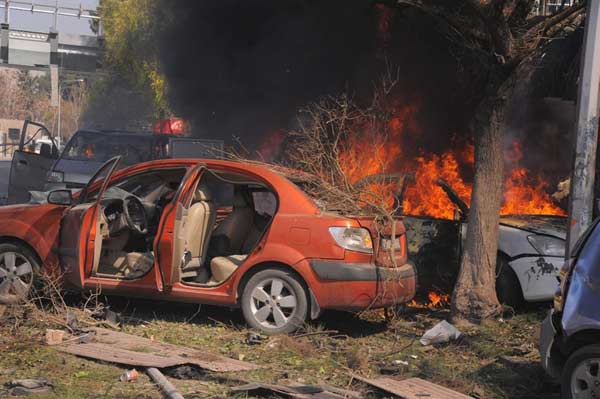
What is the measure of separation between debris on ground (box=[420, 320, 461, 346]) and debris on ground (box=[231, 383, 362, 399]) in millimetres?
1798

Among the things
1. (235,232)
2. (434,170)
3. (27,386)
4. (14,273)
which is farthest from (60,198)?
(434,170)

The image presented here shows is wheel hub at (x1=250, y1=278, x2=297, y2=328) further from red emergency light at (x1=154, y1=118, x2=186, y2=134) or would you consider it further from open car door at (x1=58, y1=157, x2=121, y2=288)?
red emergency light at (x1=154, y1=118, x2=186, y2=134)

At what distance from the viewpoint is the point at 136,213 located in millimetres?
7477

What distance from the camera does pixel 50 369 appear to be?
5402 mm

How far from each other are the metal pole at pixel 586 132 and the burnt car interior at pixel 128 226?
11.9 feet

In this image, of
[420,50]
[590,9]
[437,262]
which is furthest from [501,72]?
[420,50]

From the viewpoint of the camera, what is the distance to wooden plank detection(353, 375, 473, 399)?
5.05m

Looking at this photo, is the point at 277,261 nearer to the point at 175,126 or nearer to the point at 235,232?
the point at 235,232

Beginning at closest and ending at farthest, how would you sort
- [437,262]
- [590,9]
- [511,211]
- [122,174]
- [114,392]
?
[114,392] < [590,9] < [122,174] < [437,262] < [511,211]

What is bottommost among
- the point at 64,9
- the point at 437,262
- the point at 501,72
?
the point at 437,262

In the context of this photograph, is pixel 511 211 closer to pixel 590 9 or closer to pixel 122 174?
pixel 590 9

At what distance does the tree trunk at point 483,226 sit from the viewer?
7.41 metres

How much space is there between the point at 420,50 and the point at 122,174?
9317mm

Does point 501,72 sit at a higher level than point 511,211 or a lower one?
higher
